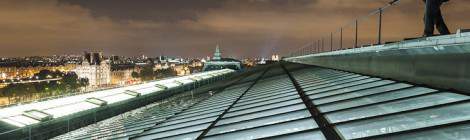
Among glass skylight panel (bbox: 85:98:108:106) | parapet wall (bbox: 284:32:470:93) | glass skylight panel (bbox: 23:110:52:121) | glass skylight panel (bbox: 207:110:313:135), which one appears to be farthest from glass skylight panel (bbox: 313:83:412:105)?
glass skylight panel (bbox: 85:98:108:106)

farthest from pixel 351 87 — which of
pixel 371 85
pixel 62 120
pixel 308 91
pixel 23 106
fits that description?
pixel 23 106

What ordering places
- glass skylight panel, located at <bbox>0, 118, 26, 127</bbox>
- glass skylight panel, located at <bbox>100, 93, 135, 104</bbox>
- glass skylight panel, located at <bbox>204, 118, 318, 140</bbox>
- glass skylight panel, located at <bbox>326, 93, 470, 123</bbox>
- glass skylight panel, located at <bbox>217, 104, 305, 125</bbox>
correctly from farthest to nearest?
glass skylight panel, located at <bbox>100, 93, 135, 104</bbox>
glass skylight panel, located at <bbox>0, 118, 26, 127</bbox>
glass skylight panel, located at <bbox>217, 104, 305, 125</bbox>
glass skylight panel, located at <bbox>204, 118, 318, 140</bbox>
glass skylight panel, located at <bbox>326, 93, 470, 123</bbox>

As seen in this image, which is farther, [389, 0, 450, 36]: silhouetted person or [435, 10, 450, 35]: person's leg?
[435, 10, 450, 35]: person's leg

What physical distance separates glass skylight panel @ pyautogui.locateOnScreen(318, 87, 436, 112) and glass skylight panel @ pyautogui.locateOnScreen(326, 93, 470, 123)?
0.87 ft

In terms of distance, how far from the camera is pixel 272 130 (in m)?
4.88

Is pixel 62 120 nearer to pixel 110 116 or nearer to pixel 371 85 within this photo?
pixel 110 116

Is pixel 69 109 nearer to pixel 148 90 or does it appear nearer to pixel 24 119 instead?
pixel 24 119

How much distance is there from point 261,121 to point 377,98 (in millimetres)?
1348

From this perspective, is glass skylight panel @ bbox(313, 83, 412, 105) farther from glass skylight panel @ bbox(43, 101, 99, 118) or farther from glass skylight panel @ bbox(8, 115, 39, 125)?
glass skylight panel @ bbox(43, 101, 99, 118)

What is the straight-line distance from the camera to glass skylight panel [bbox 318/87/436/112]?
16.1 feet

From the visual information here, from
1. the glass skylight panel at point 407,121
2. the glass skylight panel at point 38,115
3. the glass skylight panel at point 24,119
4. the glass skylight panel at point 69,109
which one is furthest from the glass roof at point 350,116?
the glass skylight panel at point 69,109

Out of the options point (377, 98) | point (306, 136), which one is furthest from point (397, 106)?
point (306, 136)

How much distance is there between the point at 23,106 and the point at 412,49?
943 centimetres

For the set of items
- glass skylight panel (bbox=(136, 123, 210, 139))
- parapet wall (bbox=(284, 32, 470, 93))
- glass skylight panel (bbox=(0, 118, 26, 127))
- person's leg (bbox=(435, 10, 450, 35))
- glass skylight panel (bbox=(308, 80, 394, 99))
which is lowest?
glass skylight panel (bbox=(0, 118, 26, 127))
